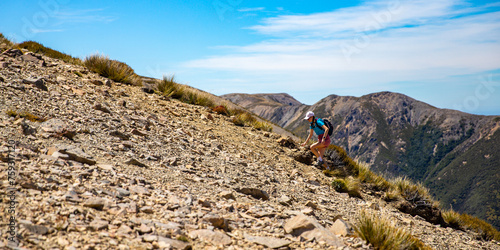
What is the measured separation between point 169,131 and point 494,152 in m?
234

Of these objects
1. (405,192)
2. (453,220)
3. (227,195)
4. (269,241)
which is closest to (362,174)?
(405,192)

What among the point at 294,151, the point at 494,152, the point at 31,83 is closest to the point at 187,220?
the point at 31,83

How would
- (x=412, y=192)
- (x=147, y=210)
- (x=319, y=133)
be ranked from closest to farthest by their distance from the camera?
(x=147, y=210) < (x=319, y=133) < (x=412, y=192)

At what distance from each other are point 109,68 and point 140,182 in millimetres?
10109

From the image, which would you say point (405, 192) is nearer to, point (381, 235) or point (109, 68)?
point (381, 235)

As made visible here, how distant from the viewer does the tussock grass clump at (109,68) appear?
14094mm

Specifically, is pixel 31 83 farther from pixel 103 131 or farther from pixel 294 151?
pixel 294 151

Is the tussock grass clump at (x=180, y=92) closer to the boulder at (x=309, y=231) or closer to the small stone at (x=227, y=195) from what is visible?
the small stone at (x=227, y=195)

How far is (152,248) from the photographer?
3865mm

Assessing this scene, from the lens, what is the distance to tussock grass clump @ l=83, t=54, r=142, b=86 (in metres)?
14.1

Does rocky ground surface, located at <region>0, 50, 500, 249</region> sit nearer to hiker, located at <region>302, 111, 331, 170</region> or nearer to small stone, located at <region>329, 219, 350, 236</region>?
small stone, located at <region>329, 219, 350, 236</region>

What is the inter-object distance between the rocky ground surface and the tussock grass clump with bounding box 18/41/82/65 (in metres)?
2.19

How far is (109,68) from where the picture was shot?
46.6ft

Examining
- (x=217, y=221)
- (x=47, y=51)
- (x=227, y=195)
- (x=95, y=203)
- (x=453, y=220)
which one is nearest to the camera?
(x=95, y=203)
